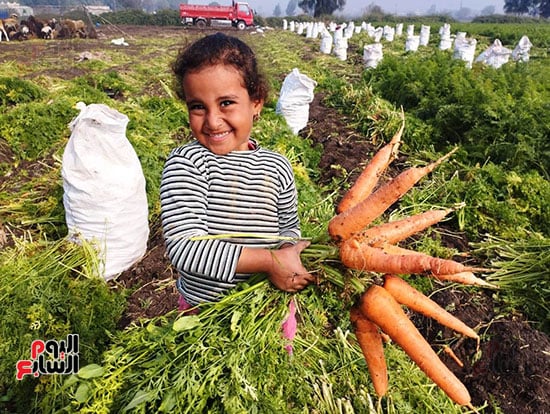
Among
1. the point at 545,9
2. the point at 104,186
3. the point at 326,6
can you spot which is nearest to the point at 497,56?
the point at 104,186

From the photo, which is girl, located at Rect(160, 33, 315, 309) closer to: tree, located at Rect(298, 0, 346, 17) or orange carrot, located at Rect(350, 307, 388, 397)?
orange carrot, located at Rect(350, 307, 388, 397)

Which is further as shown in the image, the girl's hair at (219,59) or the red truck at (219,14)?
the red truck at (219,14)

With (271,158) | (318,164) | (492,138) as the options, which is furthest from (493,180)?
(271,158)

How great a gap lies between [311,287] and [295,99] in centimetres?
620

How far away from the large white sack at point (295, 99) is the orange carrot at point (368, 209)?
5667mm

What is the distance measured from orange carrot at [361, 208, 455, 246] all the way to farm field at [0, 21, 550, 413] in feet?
0.65

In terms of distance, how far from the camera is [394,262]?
170 cm

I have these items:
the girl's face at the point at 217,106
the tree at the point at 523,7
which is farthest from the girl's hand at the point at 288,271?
the tree at the point at 523,7

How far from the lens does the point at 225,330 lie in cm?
157

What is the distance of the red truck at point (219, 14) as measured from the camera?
40094 millimetres

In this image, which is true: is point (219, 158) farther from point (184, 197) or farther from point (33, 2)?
point (33, 2)

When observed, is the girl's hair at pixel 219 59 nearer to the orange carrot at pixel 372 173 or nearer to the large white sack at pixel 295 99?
the orange carrot at pixel 372 173

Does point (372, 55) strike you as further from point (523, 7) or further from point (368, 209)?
point (523, 7)

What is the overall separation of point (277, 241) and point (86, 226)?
2.59m
